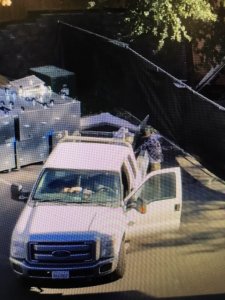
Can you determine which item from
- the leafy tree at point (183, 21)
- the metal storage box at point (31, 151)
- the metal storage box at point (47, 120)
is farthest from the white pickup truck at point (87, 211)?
the leafy tree at point (183, 21)

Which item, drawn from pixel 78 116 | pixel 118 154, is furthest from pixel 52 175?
pixel 78 116

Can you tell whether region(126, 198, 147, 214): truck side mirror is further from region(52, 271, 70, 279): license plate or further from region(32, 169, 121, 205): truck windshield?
region(52, 271, 70, 279): license plate

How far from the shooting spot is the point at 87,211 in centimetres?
962

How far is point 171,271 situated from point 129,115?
9.21 meters

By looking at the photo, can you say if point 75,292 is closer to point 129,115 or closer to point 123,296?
point 123,296

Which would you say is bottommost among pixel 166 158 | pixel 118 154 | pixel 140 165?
pixel 166 158

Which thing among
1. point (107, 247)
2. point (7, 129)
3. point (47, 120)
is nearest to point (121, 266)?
point (107, 247)

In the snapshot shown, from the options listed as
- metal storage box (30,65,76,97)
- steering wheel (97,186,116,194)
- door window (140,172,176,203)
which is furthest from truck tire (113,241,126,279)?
metal storage box (30,65,76,97)

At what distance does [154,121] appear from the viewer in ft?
56.3

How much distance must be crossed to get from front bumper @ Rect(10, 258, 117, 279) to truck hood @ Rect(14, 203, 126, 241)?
1.40 ft

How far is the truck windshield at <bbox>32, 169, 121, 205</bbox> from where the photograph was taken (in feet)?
32.6

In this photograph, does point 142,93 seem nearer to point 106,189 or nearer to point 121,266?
point 106,189

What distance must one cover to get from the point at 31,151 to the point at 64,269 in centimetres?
626

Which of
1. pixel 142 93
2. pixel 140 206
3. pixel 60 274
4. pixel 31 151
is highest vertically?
pixel 140 206
